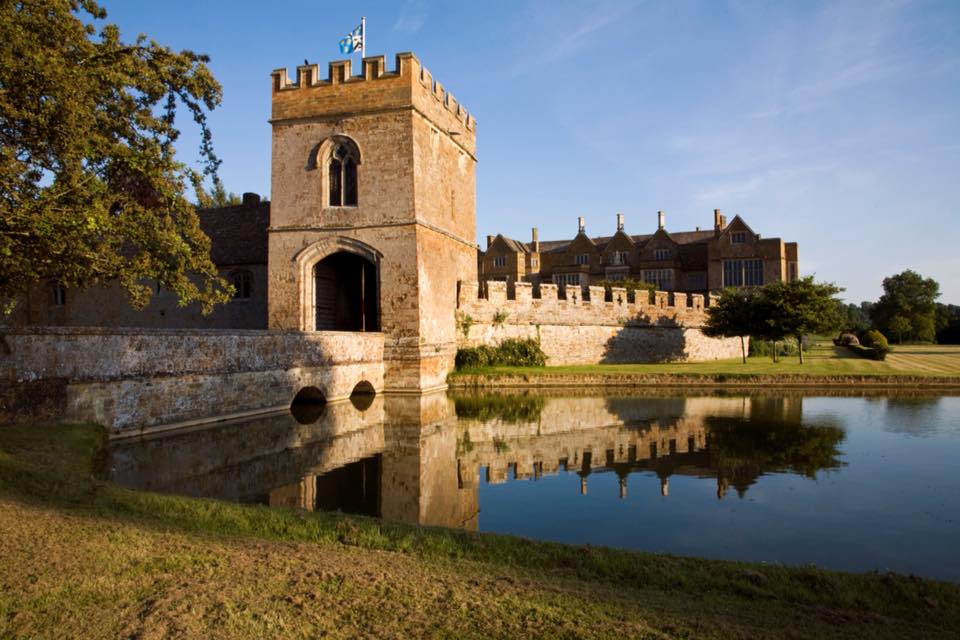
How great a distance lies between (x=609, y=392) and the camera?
23531 millimetres

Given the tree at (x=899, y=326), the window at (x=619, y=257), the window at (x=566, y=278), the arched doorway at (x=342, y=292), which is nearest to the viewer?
the arched doorway at (x=342, y=292)

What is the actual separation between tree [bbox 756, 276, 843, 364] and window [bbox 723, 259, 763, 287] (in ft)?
64.2

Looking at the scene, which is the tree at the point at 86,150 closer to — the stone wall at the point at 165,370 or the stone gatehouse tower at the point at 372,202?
the stone wall at the point at 165,370

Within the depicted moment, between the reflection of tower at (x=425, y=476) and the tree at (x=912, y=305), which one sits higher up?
the tree at (x=912, y=305)

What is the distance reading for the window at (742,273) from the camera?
49.1 metres

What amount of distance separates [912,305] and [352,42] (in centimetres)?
5629

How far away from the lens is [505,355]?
28.2 metres

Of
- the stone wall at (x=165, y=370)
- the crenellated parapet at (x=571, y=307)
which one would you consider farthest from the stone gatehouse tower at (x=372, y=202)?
the stone wall at (x=165, y=370)

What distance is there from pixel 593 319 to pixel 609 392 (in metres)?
9.01

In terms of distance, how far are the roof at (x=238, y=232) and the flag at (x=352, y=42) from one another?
28.4ft

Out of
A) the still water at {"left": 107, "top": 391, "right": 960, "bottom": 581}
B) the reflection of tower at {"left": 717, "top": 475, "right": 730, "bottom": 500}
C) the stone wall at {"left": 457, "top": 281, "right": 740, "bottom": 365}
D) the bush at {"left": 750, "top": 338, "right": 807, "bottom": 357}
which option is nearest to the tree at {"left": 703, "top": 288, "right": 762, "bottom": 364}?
the stone wall at {"left": 457, "top": 281, "right": 740, "bottom": 365}

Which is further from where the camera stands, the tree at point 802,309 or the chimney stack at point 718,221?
the chimney stack at point 718,221

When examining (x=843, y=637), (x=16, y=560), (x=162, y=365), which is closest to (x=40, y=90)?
(x=16, y=560)

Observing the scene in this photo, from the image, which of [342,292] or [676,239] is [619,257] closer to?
[676,239]
